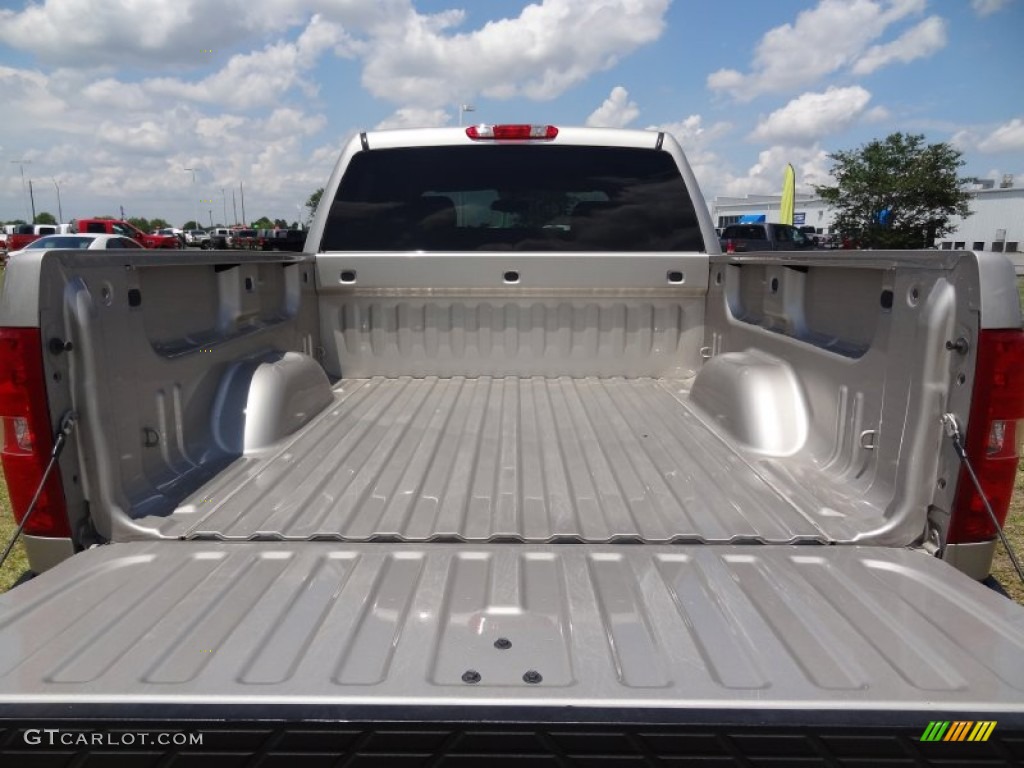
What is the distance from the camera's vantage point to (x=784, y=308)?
3164 mm

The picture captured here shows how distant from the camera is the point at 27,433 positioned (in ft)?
6.29

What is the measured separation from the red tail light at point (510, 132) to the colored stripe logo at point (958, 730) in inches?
132

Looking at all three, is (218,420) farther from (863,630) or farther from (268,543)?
(863,630)

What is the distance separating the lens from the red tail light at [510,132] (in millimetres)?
3941

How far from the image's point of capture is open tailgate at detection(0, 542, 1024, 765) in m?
1.29

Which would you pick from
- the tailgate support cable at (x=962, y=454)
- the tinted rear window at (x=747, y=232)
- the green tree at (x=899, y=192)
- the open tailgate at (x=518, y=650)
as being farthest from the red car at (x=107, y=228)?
the tailgate support cable at (x=962, y=454)

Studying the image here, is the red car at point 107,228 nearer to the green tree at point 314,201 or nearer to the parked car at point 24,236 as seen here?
the parked car at point 24,236

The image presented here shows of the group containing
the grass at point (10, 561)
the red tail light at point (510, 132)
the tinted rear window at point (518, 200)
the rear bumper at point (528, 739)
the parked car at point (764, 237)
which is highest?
the parked car at point (764, 237)

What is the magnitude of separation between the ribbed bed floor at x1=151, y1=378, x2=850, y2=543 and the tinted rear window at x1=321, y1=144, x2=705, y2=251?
943 millimetres

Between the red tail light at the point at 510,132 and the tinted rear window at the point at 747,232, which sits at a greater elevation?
the tinted rear window at the point at 747,232

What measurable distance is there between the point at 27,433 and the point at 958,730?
2.17 meters

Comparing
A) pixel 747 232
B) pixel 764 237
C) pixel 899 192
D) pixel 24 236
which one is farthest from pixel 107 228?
pixel 899 192

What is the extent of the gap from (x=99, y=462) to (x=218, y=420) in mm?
763

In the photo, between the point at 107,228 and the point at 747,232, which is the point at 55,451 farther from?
the point at 107,228
